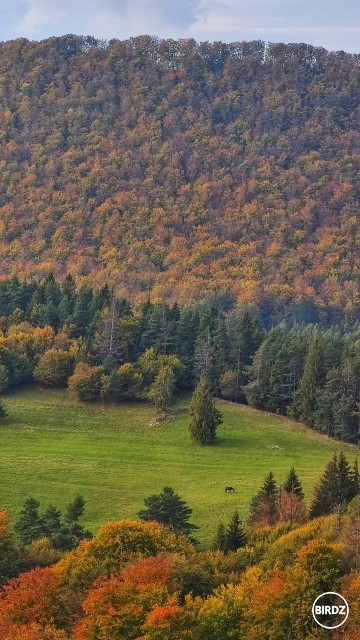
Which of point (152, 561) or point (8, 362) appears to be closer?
point (152, 561)

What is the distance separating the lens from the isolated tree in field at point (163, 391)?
93938 millimetres

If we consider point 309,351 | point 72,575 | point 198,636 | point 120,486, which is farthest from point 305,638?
point 309,351

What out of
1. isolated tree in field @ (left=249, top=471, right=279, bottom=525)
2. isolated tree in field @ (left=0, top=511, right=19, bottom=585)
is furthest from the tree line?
isolated tree in field @ (left=0, top=511, right=19, bottom=585)

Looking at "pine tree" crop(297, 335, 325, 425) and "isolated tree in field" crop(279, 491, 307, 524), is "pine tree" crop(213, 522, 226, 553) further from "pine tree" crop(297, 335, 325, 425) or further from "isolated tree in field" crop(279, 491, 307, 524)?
"pine tree" crop(297, 335, 325, 425)

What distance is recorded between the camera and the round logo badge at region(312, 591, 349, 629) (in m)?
44.1

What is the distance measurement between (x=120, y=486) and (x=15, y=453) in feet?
39.4

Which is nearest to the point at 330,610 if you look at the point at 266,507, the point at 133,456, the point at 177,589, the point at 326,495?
the point at 177,589

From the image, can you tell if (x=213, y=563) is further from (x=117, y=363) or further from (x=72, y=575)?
(x=117, y=363)

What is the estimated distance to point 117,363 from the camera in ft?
333

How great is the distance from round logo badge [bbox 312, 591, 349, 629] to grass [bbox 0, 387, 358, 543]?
1786cm

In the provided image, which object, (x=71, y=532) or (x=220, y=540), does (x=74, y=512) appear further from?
(x=220, y=540)

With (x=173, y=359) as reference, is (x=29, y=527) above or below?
below

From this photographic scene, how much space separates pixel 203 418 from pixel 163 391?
26.9ft

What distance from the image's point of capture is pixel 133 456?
83.2 metres
